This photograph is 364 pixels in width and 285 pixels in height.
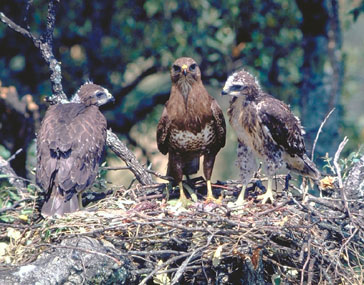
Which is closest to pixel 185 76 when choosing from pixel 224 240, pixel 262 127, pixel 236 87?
pixel 236 87

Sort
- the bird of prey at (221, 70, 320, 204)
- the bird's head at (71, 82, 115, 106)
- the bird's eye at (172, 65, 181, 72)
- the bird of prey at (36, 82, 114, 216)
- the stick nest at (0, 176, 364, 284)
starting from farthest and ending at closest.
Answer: the bird's head at (71, 82, 115, 106), the bird's eye at (172, 65, 181, 72), the bird of prey at (221, 70, 320, 204), the bird of prey at (36, 82, 114, 216), the stick nest at (0, 176, 364, 284)

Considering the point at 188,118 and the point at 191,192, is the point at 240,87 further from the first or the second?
the point at 191,192

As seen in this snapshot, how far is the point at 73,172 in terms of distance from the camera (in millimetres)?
6230

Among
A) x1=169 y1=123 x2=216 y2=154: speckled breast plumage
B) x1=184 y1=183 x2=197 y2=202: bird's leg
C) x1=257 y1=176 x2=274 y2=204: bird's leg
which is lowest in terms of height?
x1=184 y1=183 x2=197 y2=202: bird's leg

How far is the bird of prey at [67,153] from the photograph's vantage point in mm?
6152

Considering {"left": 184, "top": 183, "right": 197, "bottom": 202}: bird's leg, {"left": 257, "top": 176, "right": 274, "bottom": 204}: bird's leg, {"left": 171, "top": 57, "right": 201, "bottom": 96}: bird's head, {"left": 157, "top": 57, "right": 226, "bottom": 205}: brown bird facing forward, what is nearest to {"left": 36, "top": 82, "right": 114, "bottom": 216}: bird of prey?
{"left": 157, "top": 57, "right": 226, "bottom": 205}: brown bird facing forward

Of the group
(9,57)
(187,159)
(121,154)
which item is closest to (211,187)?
(187,159)

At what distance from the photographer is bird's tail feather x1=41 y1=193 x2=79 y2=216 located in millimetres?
6023

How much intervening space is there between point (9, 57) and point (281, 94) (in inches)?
123

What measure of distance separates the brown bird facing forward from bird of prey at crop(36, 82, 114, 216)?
1.88ft

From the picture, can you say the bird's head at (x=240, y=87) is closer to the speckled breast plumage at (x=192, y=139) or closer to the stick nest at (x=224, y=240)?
the speckled breast plumage at (x=192, y=139)

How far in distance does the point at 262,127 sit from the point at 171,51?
110 inches

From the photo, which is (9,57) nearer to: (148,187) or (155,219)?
(148,187)

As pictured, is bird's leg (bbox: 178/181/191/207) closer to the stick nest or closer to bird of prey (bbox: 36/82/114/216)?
the stick nest
